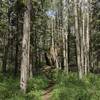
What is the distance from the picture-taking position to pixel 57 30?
4956 cm

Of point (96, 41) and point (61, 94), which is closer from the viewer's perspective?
point (61, 94)

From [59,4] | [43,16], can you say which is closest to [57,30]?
[59,4]

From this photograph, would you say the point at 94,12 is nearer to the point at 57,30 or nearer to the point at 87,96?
the point at 57,30

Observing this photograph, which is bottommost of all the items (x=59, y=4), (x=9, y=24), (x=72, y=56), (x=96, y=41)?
(x=72, y=56)

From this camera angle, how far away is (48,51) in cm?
4138

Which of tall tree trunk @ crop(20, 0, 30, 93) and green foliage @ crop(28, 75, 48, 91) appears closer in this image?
tall tree trunk @ crop(20, 0, 30, 93)

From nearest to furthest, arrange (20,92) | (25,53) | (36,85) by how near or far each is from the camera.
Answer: (20,92) → (25,53) → (36,85)

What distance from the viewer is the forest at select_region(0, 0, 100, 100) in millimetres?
14046

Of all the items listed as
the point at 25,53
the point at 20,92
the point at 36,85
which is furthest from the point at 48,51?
the point at 20,92

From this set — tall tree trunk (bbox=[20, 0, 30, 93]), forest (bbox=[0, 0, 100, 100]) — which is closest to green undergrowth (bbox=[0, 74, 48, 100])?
forest (bbox=[0, 0, 100, 100])

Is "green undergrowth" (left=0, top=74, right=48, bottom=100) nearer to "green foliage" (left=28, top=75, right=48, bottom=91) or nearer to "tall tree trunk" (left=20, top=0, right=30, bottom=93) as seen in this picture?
"green foliage" (left=28, top=75, right=48, bottom=91)

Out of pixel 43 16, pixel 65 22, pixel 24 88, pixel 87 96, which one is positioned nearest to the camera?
pixel 87 96

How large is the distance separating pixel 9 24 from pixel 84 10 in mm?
9418

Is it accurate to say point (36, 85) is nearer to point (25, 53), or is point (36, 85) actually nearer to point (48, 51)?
point (25, 53)
